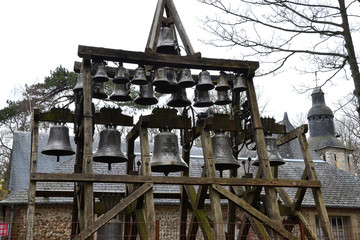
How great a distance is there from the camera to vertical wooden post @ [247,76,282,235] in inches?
252

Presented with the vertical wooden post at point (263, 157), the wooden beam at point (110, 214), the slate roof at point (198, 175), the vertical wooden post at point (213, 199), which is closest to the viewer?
the wooden beam at point (110, 214)

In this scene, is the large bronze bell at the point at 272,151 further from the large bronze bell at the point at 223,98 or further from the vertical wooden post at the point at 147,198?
the vertical wooden post at the point at 147,198

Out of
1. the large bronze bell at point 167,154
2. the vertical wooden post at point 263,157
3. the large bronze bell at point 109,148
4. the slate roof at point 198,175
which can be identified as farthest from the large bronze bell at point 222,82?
the slate roof at point 198,175

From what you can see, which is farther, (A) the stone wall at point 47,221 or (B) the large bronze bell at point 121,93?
(A) the stone wall at point 47,221

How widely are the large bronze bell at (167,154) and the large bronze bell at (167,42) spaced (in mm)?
1350

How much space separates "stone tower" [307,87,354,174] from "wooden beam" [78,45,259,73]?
2577cm

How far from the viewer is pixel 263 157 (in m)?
6.72

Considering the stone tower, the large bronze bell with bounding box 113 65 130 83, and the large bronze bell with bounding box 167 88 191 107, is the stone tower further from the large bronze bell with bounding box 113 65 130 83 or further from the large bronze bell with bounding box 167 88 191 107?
the large bronze bell with bounding box 113 65 130 83

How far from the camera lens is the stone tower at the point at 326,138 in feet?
104

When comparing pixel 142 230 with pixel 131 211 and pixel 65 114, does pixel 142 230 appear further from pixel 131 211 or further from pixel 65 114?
pixel 65 114

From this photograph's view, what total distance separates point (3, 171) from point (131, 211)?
68.7 ft

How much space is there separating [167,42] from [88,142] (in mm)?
2091

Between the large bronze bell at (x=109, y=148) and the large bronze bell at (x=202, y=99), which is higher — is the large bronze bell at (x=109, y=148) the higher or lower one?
the lower one

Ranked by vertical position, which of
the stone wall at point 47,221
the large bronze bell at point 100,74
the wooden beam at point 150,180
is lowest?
the stone wall at point 47,221
